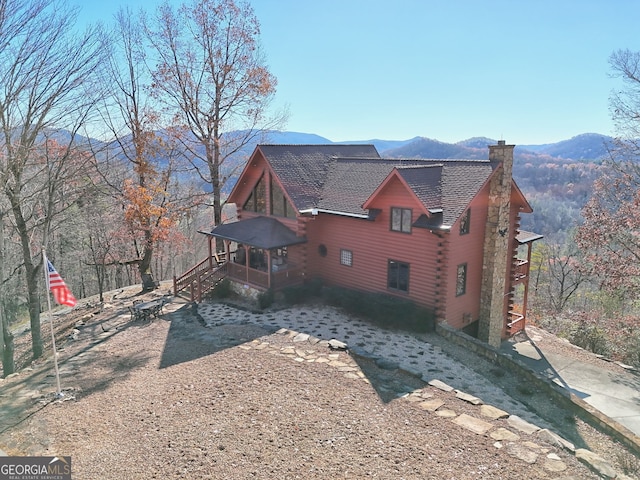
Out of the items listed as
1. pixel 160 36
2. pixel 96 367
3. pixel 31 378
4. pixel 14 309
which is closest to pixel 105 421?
pixel 96 367

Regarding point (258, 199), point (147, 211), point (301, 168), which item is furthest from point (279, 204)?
point (147, 211)

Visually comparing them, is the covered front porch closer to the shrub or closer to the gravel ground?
the gravel ground

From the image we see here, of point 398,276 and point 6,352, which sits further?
point 398,276

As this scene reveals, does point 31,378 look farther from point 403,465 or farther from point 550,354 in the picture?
point 550,354

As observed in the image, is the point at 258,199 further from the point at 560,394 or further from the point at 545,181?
the point at 545,181

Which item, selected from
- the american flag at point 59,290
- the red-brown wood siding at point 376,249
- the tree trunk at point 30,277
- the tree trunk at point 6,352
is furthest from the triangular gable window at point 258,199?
the american flag at point 59,290

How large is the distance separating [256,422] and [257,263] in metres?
13.2

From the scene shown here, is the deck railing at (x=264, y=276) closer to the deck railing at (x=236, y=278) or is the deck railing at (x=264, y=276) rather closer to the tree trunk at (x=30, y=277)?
the deck railing at (x=236, y=278)

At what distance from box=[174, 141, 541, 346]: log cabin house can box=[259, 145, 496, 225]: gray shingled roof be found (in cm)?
6

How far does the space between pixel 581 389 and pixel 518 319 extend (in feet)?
17.8

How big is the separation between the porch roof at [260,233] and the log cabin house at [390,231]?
0.17 ft

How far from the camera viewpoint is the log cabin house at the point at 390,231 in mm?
15828

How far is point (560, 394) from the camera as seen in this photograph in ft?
37.9

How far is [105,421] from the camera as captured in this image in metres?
8.58
